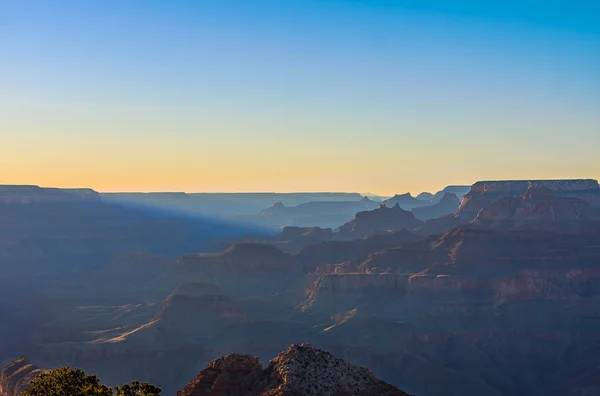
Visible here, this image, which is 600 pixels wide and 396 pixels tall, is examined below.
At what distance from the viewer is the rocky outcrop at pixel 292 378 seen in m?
45.2

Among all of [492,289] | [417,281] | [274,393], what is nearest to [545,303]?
[492,289]

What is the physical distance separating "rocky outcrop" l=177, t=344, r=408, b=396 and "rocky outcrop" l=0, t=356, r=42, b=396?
125 ft

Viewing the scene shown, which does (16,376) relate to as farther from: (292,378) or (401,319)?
(401,319)

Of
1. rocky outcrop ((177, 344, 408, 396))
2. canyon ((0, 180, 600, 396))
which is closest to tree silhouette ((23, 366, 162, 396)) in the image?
rocky outcrop ((177, 344, 408, 396))

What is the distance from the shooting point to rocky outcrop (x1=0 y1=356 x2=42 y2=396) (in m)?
84.3

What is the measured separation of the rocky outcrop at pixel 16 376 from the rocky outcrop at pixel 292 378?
38171mm

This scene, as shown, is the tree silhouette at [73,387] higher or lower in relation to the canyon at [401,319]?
higher

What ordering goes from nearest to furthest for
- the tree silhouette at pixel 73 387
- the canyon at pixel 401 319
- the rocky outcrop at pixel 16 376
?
the tree silhouette at pixel 73 387, the rocky outcrop at pixel 16 376, the canyon at pixel 401 319

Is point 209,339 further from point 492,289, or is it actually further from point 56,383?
point 56,383

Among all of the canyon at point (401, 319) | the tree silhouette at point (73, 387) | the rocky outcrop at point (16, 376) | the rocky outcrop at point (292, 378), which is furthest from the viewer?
the canyon at point (401, 319)

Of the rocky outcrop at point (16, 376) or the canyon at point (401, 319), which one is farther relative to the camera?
the canyon at point (401, 319)

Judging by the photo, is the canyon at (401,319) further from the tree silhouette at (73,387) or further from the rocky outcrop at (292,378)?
the tree silhouette at (73,387)

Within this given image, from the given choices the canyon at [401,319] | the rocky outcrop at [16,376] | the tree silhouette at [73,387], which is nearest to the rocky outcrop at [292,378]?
the tree silhouette at [73,387]

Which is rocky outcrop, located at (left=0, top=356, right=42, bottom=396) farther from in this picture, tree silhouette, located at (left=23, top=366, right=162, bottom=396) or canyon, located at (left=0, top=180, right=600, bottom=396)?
tree silhouette, located at (left=23, top=366, right=162, bottom=396)
